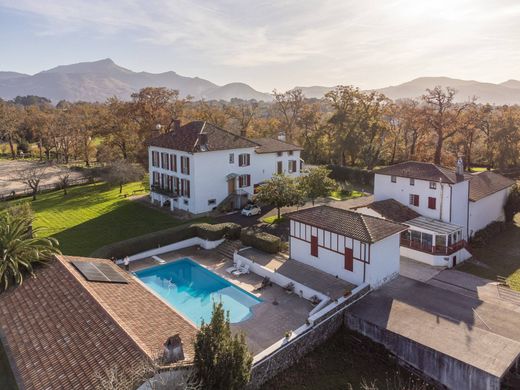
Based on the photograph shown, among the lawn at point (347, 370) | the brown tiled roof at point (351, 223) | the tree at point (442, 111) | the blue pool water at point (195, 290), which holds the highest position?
the tree at point (442, 111)

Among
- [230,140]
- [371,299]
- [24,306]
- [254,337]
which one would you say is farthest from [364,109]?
[24,306]

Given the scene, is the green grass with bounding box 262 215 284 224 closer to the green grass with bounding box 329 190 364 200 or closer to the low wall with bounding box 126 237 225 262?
the low wall with bounding box 126 237 225 262

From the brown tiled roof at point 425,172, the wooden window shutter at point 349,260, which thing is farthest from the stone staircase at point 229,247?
the brown tiled roof at point 425,172

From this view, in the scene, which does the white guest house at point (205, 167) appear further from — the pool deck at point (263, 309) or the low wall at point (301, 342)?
the low wall at point (301, 342)

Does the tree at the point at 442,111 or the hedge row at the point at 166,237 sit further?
the tree at the point at 442,111

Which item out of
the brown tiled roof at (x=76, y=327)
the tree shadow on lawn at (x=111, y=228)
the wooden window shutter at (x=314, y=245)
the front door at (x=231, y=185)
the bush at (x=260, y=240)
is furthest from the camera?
the front door at (x=231, y=185)

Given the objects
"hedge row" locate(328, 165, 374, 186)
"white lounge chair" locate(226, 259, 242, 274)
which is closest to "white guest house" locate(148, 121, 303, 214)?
"white lounge chair" locate(226, 259, 242, 274)
